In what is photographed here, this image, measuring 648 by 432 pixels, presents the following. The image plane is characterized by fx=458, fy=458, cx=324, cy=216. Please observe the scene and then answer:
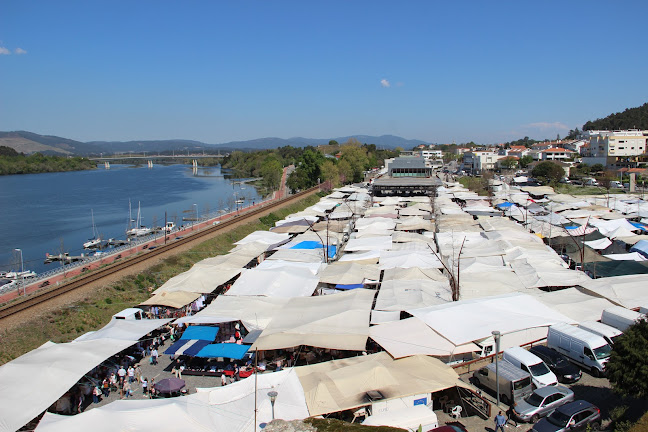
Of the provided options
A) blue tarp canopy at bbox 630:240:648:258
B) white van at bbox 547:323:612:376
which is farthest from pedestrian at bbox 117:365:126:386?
blue tarp canopy at bbox 630:240:648:258

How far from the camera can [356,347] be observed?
946 cm

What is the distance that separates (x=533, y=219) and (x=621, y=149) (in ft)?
175

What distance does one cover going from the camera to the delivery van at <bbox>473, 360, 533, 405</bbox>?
8.13 m

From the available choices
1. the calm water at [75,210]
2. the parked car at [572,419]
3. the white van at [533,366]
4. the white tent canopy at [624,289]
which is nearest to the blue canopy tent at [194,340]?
the white van at [533,366]

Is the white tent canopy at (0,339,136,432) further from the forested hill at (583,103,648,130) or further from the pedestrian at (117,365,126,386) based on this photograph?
the forested hill at (583,103,648,130)

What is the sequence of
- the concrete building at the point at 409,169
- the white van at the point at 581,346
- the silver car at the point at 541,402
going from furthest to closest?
the concrete building at the point at 409,169
the white van at the point at 581,346
the silver car at the point at 541,402

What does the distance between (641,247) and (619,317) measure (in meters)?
9.47

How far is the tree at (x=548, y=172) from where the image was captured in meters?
50.4

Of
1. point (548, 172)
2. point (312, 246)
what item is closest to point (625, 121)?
point (548, 172)

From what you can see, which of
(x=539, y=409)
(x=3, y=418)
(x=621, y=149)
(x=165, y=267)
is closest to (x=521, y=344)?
(x=539, y=409)

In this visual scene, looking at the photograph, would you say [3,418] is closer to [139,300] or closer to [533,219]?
[139,300]

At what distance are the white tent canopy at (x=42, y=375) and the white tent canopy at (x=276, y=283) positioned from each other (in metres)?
4.23

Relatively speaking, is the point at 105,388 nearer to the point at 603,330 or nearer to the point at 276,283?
the point at 276,283

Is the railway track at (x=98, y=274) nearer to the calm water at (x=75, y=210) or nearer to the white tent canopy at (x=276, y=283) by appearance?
the white tent canopy at (x=276, y=283)
